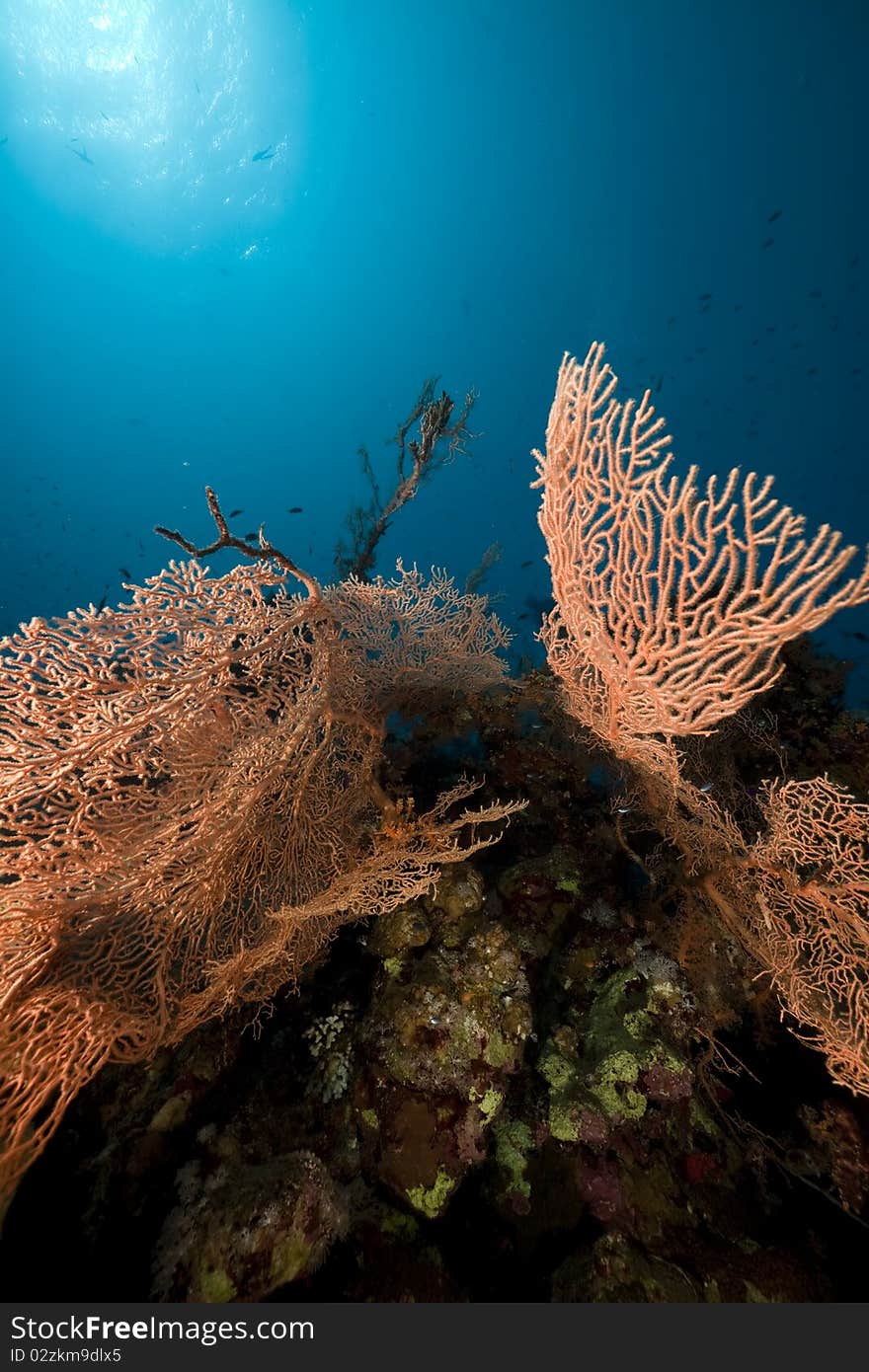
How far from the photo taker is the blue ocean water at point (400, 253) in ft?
131

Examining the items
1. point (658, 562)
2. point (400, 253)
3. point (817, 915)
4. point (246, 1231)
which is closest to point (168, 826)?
point (246, 1231)

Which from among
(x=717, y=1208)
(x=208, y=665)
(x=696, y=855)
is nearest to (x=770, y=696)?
(x=696, y=855)

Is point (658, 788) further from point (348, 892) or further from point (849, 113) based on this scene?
point (849, 113)

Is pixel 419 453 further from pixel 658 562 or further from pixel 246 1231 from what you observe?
pixel 246 1231

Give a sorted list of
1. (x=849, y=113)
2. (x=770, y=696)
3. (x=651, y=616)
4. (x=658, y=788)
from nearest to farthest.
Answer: (x=651, y=616)
(x=658, y=788)
(x=770, y=696)
(x=849, y=113)

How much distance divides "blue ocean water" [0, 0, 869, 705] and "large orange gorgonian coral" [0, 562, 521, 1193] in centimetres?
1469

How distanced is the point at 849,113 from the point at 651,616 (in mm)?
62030

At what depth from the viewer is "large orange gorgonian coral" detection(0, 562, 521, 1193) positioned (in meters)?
3.19

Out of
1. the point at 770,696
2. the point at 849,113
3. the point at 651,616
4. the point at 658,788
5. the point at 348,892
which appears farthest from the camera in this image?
the point at 849,113

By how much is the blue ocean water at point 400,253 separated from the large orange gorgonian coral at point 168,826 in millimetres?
14687

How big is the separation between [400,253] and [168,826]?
294 ft

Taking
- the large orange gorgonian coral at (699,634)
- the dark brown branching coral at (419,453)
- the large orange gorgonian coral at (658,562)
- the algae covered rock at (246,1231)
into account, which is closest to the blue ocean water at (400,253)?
the dark brown branching coral at (419,453)

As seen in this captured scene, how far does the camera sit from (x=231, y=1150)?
3.47 metres

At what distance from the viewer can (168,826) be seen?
3.71 metres
